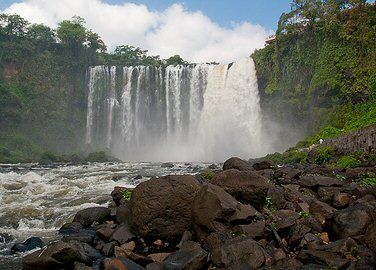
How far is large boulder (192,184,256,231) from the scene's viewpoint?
6.72m

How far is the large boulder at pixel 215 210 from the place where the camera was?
6.72 metres

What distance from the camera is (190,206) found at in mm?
7441

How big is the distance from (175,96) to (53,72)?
68.4ft

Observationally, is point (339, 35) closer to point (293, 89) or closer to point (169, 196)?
point (293, 89)

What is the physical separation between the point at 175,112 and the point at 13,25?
27.7 m

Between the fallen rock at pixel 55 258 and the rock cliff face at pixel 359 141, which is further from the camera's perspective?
the rock cliff face at pixel 359 141

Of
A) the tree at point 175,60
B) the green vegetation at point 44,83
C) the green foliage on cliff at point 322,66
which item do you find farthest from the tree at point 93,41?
the green foliage on cliff at point 322,66

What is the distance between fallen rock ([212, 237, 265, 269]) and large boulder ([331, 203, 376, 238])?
156 centimetres

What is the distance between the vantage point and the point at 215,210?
6762 mm

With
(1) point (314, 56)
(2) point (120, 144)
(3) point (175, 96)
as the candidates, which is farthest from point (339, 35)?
(2) point (120, 144)

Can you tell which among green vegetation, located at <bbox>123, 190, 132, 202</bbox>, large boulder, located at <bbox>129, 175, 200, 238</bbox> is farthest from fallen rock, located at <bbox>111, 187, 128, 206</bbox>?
large boulder, located at <bbox>129, 175, 200, 238</bbox>

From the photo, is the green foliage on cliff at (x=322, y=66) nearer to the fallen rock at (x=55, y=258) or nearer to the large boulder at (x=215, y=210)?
the large boulder at (x=215, y=210)

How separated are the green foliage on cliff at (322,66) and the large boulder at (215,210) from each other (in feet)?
69.4

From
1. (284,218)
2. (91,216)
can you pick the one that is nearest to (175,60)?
(91,216)
